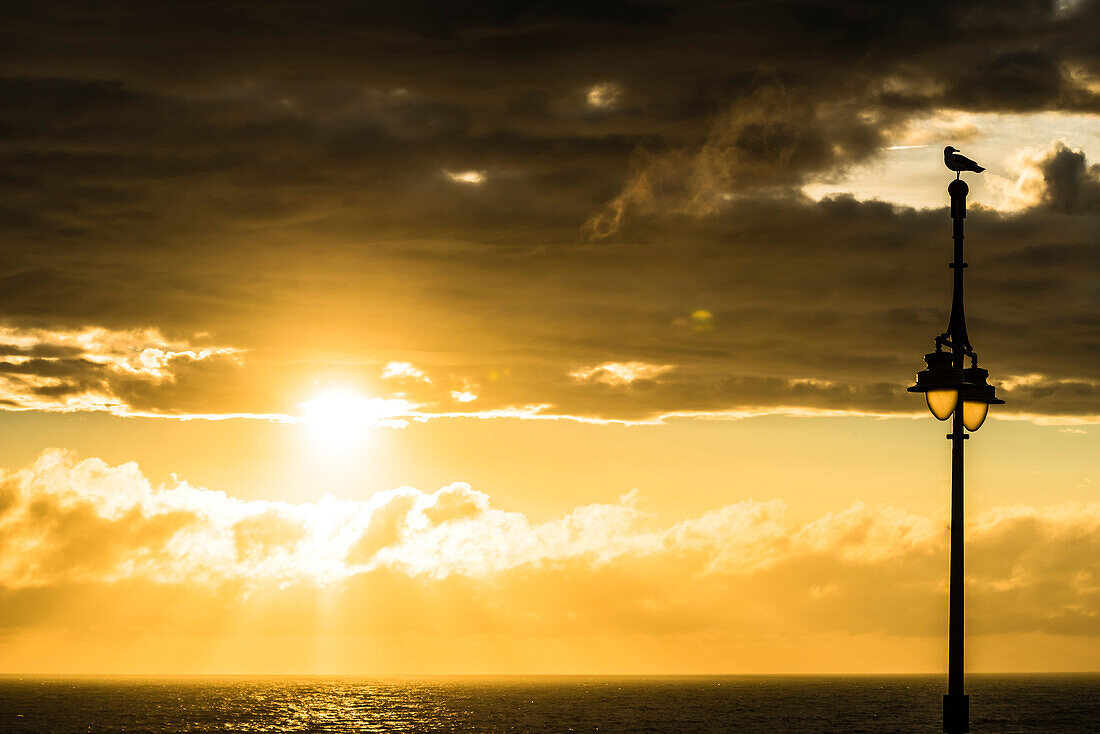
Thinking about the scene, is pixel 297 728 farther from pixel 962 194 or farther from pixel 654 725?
pixel 962 194

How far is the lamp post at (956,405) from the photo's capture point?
12.5 metres

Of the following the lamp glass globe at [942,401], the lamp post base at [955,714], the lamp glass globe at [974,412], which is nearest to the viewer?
the lamp post base at [955,714]

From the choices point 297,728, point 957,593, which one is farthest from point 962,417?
point 297,728

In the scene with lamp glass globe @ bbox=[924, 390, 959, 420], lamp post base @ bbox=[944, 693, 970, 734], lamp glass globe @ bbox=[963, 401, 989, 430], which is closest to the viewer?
lamp post base @ bbox=[944, 693, 970, 734]

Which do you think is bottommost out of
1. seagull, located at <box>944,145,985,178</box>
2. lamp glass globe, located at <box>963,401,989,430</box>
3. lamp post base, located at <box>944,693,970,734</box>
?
lamp post base, located at <box>944,693,970,734</box>

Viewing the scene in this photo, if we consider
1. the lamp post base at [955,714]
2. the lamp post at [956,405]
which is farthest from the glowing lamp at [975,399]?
the lamp post base at [955,714]

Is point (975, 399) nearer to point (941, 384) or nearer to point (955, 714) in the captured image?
point (941, 384)

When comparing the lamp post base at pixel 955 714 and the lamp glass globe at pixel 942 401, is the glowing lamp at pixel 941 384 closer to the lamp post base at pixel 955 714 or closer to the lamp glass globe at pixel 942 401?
the lamp glass globe at pixel 942 401

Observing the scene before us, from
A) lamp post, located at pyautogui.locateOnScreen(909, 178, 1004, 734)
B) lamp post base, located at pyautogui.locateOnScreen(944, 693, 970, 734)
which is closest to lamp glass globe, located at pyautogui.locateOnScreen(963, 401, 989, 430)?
lamp post, located at pyautogui.locateOnScreen(909, 178, 1004, 734)

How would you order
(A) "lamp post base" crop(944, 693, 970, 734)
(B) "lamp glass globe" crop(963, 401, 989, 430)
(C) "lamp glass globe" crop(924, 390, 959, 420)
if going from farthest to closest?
(B) "lamp glass globe" crop(963, 401, 989, 430) → (C) "lamp glass globe" crop(924, 390, 959, 420) → (A) "lamp post base" crop(944, 693, 970, 734)

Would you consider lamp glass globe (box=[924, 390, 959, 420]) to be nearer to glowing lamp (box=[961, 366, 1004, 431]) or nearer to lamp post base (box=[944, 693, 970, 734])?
glowing lamp (box=[961, 366, 1004, 431])

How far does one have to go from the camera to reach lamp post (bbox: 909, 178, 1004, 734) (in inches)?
492

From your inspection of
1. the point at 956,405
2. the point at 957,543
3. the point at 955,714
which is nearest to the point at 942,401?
the point at 956,405

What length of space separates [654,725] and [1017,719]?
41379mm
